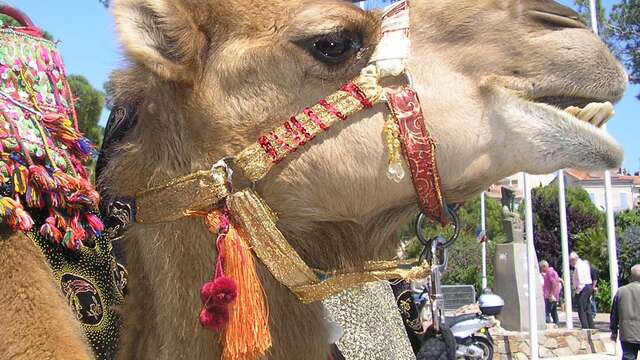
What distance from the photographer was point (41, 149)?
7.99ft

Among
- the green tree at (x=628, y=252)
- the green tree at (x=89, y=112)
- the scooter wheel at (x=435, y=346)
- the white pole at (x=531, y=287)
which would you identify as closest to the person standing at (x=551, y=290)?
the white pole at (x=531, y=287)

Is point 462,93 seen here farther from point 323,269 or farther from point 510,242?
point 510,242

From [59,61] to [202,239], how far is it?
0.99 metres

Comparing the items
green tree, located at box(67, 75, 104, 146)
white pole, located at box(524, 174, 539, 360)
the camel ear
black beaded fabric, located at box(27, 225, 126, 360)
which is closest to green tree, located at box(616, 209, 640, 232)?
white pole, located at box(524, 174, 539, 360)

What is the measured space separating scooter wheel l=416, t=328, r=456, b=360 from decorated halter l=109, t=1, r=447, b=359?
7.88 feet

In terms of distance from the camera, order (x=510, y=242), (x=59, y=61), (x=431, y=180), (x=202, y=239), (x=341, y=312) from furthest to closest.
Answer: (x=510, y=242) → (x=341, y=312) → (x=59, y=61) → (x=202, y=239) → (x=431, y=180)

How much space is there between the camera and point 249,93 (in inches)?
92.8

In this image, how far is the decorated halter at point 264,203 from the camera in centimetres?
222

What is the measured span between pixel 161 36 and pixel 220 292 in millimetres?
856

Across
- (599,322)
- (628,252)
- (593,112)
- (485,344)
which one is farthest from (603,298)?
(593,112)

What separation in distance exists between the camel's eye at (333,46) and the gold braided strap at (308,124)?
0.28ft

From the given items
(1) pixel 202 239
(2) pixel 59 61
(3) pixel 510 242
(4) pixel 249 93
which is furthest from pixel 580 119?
(3) pixel 510 242

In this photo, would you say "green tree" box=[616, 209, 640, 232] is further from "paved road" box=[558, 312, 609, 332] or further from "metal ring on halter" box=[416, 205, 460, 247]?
"metal ring on halter" box=[416, 205, 460, 247]

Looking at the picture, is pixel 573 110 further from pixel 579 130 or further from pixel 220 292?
pixel 220 292
